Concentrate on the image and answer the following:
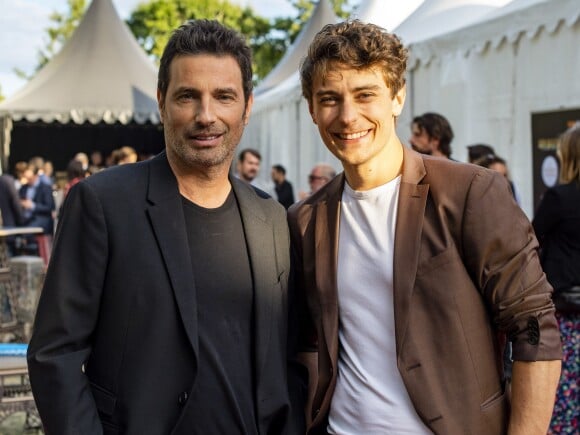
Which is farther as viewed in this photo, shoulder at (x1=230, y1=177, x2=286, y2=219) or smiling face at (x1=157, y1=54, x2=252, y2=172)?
shoulder at (x1=230, y1=177, x2=286, y2=219)

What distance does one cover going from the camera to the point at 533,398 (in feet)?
6.43

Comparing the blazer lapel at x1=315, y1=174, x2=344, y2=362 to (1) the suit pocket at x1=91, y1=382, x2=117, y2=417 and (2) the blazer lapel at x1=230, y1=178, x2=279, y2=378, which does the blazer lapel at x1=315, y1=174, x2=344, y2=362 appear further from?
(1) the suit pocket at x1=91, y1=382, x2=117, y2=417

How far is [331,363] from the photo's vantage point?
217 cm

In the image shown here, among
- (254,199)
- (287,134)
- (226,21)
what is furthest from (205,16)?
(254,199)

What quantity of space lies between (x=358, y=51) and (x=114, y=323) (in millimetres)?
994

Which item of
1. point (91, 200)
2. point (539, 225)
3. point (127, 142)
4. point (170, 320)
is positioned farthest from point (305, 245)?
point (127, 142)

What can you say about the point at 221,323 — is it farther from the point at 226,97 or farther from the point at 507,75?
the point at 507,75

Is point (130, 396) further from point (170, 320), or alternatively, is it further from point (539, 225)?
point (539, 225)

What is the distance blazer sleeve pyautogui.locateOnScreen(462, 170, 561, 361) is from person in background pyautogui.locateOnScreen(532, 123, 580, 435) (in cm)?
250

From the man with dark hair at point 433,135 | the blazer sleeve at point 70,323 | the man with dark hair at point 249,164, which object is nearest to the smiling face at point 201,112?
the blazer sleeve at point 70,323

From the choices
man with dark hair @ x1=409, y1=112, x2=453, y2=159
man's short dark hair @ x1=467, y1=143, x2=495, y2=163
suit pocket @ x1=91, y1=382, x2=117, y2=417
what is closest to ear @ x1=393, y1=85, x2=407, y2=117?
suit pocket @ x1=91, y1=382, x2=117, y2=417

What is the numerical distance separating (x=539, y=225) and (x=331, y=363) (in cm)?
265

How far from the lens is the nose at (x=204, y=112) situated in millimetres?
2131

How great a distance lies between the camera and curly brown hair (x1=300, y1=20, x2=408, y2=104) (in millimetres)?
2115
